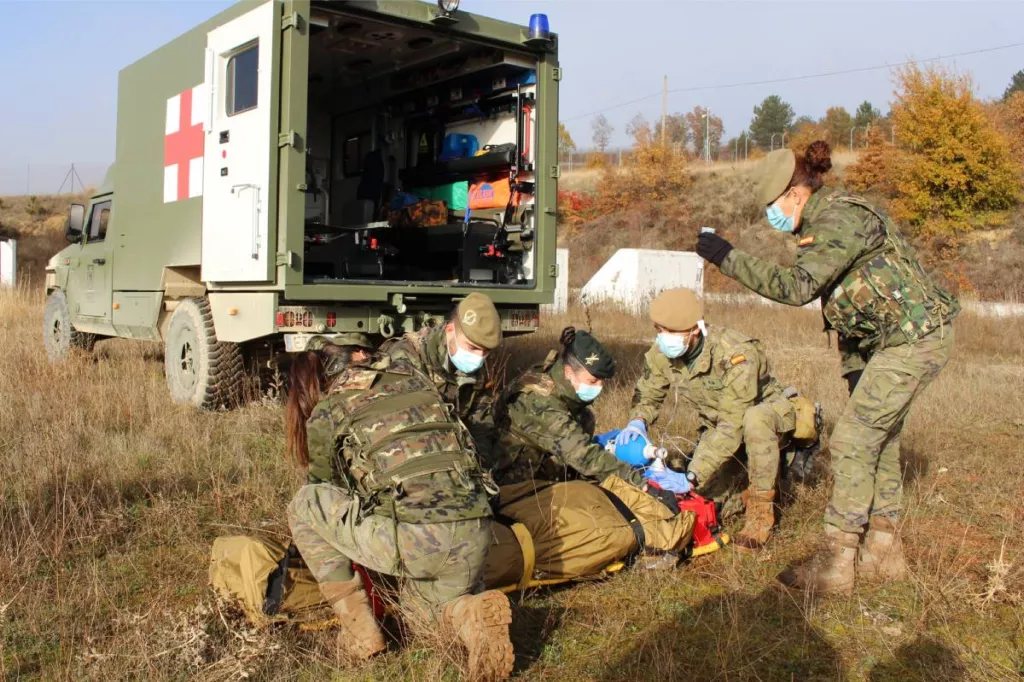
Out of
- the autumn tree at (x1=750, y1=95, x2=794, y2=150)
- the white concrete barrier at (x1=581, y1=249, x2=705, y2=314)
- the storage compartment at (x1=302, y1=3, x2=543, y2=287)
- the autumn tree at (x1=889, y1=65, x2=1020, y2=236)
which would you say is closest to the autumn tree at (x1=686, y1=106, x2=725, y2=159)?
the autumn tree at (x1=750, y1=95, x2=794, y2=150)

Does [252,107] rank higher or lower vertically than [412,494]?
higher

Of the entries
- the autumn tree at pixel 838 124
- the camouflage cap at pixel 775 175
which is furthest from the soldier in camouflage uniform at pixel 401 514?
the autumn tree at pixel 838 124

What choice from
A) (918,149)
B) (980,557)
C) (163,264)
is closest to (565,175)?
(918,149)

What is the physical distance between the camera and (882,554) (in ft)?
12.1

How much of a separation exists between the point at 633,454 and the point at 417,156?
4142mm

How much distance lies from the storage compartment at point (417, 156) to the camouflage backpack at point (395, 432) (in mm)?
2770

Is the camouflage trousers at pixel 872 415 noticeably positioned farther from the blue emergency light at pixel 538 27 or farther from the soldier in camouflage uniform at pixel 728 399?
the blue emergency light at pixel 538 27

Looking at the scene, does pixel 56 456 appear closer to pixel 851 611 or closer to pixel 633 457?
pixel 633 457

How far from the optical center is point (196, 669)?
263cm

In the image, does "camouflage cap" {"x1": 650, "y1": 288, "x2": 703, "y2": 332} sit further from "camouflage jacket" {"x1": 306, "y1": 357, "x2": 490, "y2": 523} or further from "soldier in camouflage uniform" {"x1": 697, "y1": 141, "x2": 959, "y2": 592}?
"camouflage jacket" {"x1": 306, "y1": 357, "x2": 490, "y2": 523}

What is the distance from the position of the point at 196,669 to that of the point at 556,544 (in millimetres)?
1376

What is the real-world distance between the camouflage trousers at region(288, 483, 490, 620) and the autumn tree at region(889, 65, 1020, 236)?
82.4 feet

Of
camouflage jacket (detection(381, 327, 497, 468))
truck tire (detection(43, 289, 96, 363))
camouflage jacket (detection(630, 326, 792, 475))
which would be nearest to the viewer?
camouflage jacket (detection(381, 327, 497, 468))

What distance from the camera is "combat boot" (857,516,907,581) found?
12.0ft
